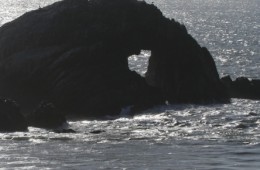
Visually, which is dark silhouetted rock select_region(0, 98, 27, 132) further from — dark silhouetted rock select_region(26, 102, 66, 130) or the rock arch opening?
the rock arch opening

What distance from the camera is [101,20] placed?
48.9m

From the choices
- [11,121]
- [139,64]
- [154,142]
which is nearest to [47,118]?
[11,121]

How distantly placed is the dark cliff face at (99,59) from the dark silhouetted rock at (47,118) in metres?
4.62

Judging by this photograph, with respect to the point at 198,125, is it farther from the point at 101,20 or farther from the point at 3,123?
the point at 101,20

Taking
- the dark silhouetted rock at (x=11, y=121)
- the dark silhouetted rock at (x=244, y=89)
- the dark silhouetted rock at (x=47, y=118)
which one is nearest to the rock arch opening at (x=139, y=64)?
the dark silhouetted rock at (x=244, y=89)

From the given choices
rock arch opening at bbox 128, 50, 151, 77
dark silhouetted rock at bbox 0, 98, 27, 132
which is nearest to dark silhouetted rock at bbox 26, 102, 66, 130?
dark silhouetted rock at bbox 0, 98, 27, 132

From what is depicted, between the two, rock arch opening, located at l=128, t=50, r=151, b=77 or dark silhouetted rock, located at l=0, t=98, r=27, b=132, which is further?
rock arch opening, located at l=128, t=50, r=151, b=77

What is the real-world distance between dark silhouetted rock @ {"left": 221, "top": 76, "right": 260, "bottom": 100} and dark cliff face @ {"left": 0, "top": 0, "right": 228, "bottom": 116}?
6.82ft

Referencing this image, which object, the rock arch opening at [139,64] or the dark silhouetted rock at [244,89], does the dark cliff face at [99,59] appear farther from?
the rock arch opening at [139,64]

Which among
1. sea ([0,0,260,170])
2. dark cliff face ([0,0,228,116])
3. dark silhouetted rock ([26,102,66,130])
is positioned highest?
dark cliff face ([0,0,228,116])

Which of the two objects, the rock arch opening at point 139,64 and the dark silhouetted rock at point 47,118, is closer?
the dark silhouetted rock at point 47,118

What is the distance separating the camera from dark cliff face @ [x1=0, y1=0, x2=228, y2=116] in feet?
147

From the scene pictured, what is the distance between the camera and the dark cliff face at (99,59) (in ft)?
147

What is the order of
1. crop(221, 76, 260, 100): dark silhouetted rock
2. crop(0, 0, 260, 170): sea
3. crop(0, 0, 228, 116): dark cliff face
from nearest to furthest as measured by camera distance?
crop(0, 0, 260, 170): sea < crop(0, 0, 228, 116): dark cliff face < crop(221, 76, 260, 100): dark silhouetted rock
